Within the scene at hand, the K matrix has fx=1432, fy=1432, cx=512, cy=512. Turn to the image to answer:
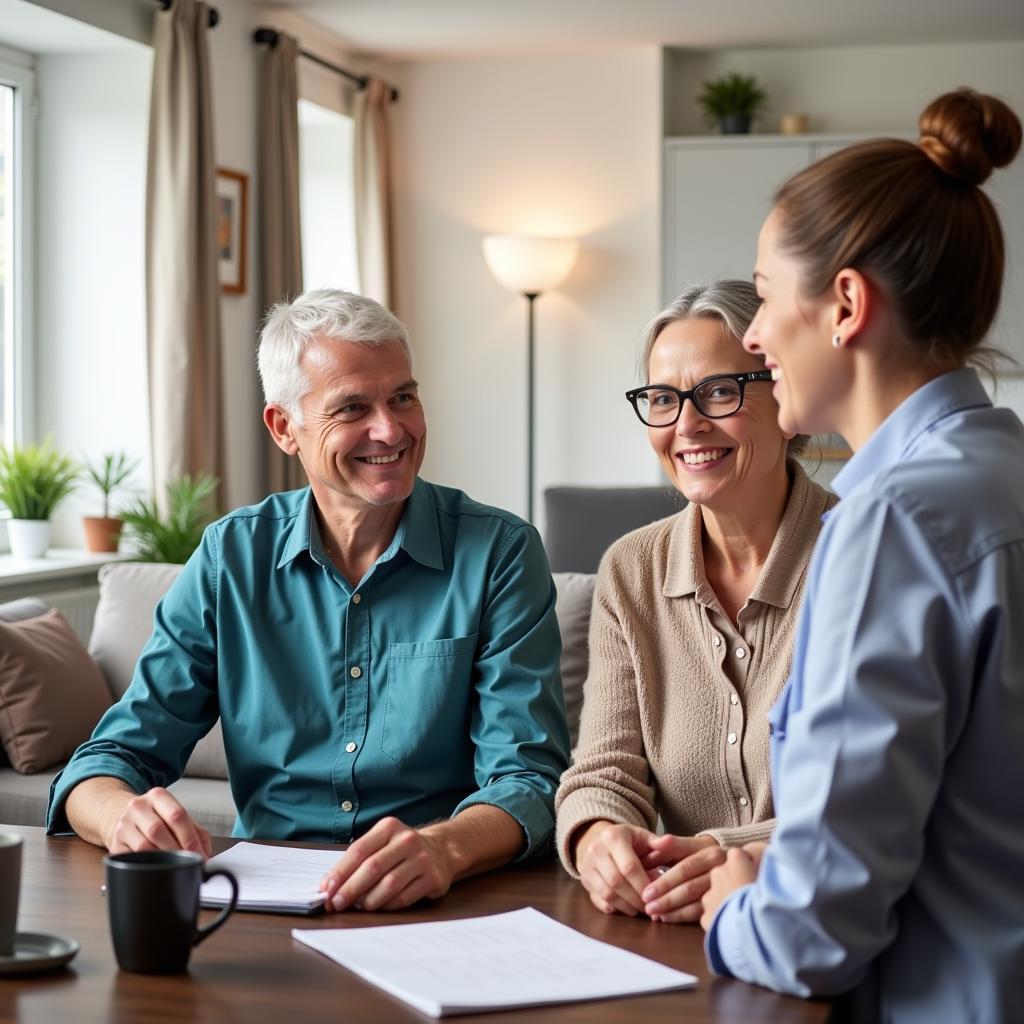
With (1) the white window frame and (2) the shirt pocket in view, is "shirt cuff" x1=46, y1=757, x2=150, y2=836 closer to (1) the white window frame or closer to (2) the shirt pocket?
(2) the shirt pocket

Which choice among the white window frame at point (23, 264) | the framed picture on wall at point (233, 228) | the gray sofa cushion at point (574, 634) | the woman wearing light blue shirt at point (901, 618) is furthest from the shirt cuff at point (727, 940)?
the framed picture on wall at point (233, 228)

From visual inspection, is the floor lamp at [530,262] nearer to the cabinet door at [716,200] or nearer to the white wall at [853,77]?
Result: the cabinet door at [716,200]

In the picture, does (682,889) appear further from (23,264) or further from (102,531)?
(23,264)

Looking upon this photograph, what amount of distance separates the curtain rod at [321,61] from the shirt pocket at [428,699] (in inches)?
170

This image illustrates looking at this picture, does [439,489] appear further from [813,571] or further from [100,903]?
[813,571]

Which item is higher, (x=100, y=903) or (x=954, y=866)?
(x=954, y=866)

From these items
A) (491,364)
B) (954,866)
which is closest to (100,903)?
(954,866)

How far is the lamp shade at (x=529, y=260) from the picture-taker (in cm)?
645

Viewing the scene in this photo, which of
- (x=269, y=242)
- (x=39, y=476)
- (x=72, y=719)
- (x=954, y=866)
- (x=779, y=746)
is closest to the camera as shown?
(x=954, y=866)

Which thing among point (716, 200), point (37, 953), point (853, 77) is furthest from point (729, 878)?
point (853, 77)

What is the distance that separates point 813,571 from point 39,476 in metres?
3.96

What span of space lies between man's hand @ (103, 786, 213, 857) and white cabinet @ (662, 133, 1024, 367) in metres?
5.14

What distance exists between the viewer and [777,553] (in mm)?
1807

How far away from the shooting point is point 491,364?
700cm
